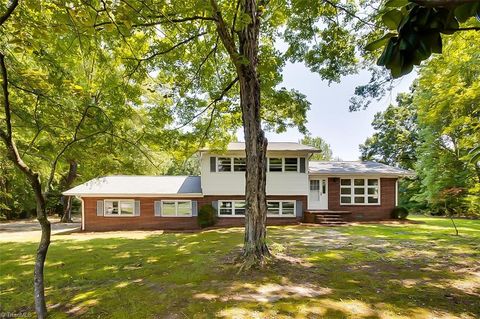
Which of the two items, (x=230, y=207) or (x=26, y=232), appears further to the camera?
(x=26, y=232)

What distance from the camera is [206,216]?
16.3m

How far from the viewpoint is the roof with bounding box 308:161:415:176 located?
58.7ft

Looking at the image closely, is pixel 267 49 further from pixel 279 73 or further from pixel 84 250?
pixel 84 250

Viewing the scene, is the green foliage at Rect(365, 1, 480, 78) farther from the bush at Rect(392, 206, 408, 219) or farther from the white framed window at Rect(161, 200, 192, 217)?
the bush at Rect(392, 206, 408, 219)

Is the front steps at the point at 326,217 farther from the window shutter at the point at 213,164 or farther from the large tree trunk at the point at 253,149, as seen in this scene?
the large tree trunk at the point at 253,149

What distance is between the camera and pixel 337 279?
6.28 m

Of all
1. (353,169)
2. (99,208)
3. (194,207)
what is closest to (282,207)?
(194,207)

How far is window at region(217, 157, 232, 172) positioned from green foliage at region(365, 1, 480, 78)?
16.2 meters

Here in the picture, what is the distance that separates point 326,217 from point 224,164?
6.78m

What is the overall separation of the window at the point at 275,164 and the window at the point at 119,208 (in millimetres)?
8447

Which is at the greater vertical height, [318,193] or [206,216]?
[318,193]

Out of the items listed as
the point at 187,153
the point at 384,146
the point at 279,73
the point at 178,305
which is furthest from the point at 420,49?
the point at 384,146

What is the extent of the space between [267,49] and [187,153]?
514 cm

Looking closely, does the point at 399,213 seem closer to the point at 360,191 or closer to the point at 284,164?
the point at 360,191
